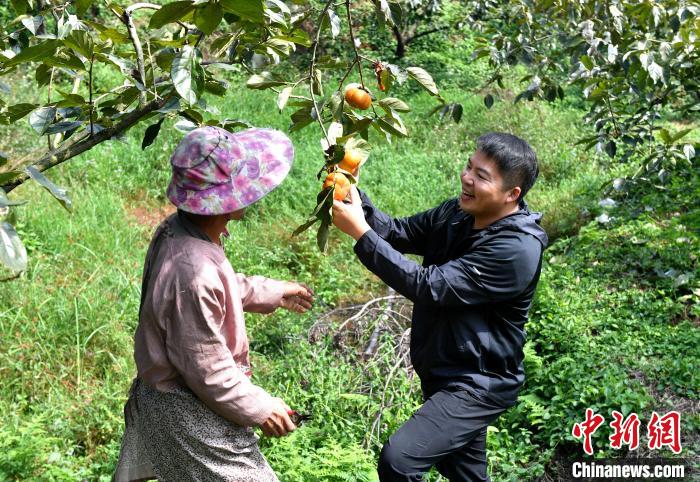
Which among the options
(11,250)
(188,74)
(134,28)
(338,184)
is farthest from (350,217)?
Result: (11,250)

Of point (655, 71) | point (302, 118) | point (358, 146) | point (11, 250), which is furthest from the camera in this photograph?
point (655, 71)

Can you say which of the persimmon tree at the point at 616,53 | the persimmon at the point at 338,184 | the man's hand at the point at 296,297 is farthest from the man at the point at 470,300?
the persimmon tree at the point at 616,53

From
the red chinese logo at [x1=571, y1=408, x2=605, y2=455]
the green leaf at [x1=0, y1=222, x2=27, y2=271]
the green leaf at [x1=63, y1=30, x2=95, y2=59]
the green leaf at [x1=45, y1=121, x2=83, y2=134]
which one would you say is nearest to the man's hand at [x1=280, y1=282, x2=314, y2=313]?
the green leaf at [x1=45, y1=121, x2=83, y2=134]

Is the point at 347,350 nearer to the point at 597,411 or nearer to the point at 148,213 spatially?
the point at 597,411

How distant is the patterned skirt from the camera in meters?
1.96

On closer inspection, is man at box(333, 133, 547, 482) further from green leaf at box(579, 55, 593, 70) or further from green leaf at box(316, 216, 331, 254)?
green leaf at box(579, 55, 593, 70)

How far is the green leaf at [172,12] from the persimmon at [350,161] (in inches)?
19.9

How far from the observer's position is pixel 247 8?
5.06 feet

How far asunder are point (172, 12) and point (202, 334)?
75 centimetres

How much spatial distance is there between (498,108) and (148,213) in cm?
382

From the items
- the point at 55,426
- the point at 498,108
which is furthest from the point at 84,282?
the point at 498,108

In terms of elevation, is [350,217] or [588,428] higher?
[350,217]

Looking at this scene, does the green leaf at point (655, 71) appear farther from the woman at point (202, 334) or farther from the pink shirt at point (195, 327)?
the pink shirt at point (195, 327)

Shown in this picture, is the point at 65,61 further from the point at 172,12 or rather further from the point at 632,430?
the point at 632,430
